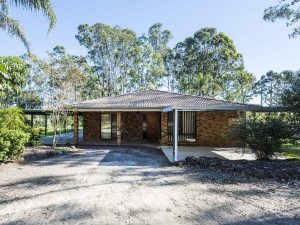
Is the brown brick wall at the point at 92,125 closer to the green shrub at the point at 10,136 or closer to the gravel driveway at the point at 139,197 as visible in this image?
the green shrub at the point at 10,136

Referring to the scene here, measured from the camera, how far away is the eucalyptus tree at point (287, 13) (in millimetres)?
15903

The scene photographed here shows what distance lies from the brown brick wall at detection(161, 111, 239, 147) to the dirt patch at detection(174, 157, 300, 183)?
638 cm

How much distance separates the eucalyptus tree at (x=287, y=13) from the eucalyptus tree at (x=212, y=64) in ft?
53.9

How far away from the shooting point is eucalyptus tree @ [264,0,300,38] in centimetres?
1590

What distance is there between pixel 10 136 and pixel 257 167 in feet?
30.0

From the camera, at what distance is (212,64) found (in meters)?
34.9

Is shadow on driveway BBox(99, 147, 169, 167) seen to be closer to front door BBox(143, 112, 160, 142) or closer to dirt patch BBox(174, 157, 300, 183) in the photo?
dirt patch BBox(174, 157, 300, 183)

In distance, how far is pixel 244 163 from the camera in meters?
10.2

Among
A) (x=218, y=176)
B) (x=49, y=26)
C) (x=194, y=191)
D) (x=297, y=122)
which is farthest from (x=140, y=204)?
(x=49, y=26)

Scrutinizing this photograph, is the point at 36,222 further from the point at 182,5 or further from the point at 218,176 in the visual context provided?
the point at 182,5

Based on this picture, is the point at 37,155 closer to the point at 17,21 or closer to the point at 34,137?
the point at 34,137

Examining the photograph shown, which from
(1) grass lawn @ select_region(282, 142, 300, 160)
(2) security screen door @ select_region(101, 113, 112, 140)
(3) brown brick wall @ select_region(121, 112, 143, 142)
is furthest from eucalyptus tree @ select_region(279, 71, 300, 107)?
(2) security screen door @ select_region(101, 113, 112, 140)

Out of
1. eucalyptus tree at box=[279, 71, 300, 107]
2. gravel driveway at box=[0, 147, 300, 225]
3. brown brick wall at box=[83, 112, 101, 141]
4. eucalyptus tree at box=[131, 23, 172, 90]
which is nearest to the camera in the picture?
gravel driveway at box=[0, 147, 300, 225]

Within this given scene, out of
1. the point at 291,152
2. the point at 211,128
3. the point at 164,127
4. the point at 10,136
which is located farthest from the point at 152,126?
the point at 10,136
